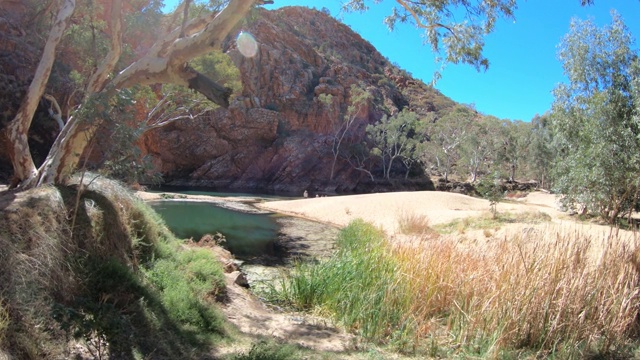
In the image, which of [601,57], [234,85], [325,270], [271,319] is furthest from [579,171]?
[234,85]

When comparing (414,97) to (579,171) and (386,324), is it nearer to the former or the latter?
(579,171)

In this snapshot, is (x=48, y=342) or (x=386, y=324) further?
(x=386, y=324)

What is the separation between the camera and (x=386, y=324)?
18.1 feet

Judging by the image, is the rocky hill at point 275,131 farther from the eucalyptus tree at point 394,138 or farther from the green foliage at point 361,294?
the green foliage at point 361,294

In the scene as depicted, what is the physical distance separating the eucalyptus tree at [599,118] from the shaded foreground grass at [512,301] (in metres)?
10.7

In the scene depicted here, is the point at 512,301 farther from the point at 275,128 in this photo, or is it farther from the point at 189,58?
the point at 275,128

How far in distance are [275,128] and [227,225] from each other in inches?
1257

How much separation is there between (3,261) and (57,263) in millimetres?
548

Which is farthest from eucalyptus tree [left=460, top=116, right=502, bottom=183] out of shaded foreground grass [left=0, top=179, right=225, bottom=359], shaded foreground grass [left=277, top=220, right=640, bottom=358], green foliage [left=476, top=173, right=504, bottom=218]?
shaded foreground grass [left=0, top=179, right=225, bottom=359]

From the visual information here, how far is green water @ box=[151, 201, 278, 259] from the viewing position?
1405cm

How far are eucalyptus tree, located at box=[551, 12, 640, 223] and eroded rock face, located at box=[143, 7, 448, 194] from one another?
92.4 ft

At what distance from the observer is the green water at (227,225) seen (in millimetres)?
14055

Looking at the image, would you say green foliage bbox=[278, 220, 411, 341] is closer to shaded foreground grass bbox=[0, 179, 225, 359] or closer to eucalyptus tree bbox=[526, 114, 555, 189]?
shaded foreground grass bbox=[0, 179, 225, 359]

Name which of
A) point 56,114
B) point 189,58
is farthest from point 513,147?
point 189,58
